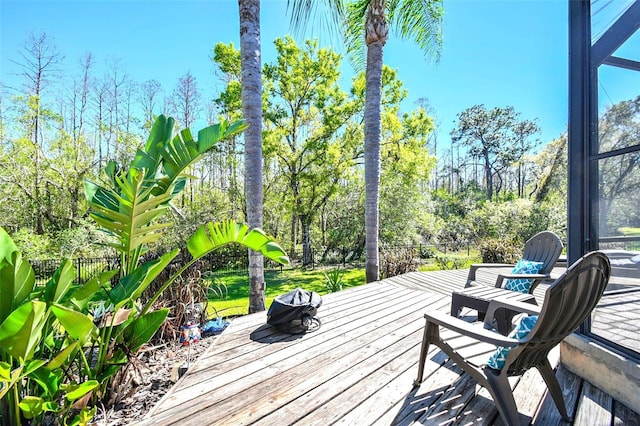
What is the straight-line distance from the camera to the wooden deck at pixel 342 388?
6.60 feet

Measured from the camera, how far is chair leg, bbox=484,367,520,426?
1.75 m

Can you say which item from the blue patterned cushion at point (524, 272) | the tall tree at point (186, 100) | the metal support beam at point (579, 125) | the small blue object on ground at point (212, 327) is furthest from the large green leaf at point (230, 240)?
the tall tree at point (186, 100)

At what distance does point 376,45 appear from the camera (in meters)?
6.67

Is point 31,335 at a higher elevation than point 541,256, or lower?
lower

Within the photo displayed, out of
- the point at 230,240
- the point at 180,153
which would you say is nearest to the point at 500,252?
the point at 230,240

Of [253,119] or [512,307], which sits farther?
[253,119]

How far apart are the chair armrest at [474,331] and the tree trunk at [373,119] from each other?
4508 mm

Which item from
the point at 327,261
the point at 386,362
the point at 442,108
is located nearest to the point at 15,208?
the point at 327,261

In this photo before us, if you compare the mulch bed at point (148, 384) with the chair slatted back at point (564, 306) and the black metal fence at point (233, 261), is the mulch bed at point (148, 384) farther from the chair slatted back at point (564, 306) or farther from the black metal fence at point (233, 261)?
the black metal fence at point (233, 261)

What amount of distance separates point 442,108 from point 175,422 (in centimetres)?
3473

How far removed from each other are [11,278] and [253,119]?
366cm

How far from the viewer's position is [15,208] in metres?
13.8

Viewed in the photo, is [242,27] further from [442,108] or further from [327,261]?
[442,108]

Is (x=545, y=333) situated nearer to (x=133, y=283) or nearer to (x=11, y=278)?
(x=133, y=283)
